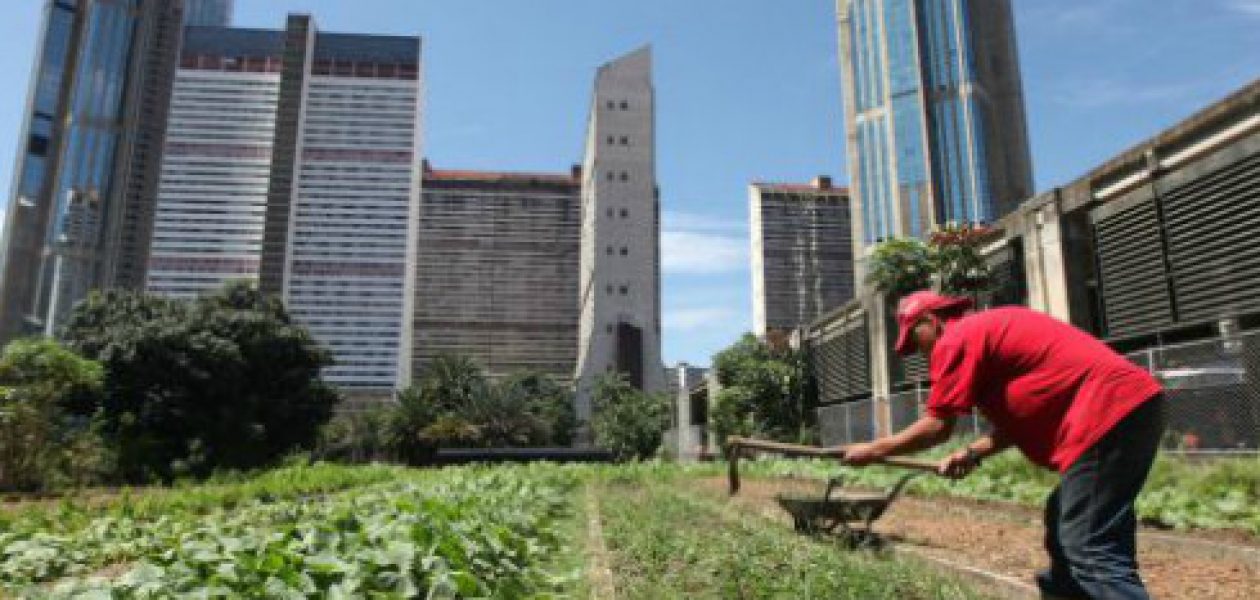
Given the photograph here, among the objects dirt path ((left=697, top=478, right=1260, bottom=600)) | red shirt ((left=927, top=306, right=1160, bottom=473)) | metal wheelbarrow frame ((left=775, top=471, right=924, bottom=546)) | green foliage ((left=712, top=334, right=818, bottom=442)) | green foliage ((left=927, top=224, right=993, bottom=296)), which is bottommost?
dirt path ((left=697, top=478, right=1260, bottom=600))

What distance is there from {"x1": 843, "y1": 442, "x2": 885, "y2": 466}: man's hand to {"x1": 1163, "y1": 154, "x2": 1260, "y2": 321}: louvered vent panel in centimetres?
1249

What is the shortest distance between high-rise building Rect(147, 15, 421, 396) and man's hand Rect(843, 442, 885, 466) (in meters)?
154

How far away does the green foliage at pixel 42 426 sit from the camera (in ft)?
60.3

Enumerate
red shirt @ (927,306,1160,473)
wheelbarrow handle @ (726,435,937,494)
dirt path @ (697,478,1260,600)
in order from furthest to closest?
dirt path @ (697,478,1260,600) → wheelbarrow handle @ (726,435,937,494) → red shirt @ (927,306,1160,473)

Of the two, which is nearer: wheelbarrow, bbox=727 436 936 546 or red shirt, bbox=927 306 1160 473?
red shirt, bbox=927 306 1160 473

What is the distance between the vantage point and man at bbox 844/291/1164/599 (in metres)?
3.34

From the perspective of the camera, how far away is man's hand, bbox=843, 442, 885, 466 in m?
3.99

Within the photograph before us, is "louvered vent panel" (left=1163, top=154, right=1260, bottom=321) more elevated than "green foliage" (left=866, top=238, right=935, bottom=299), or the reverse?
"green foliage" (left=866, top=238, right=935, bottom=299)

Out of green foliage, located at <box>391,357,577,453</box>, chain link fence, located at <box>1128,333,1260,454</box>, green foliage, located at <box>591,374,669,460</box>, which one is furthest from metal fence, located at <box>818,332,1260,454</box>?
green foliage, located at <box>391,357,577,453</box>

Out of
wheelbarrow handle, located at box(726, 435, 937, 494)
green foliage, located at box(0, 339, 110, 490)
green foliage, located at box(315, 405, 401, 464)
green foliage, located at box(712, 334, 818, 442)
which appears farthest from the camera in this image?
green foliage, located at box(315, 405, 401, 464)


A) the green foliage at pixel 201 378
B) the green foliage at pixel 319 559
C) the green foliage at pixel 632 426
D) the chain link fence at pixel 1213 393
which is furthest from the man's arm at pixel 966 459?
the green foliage at pixel 632 426

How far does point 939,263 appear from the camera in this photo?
21.0 meters

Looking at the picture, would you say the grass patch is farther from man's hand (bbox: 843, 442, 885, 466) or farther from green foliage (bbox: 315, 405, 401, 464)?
green foliage (bbox: 315, 405, 401, 464)

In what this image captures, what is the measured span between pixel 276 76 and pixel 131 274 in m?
48.3
